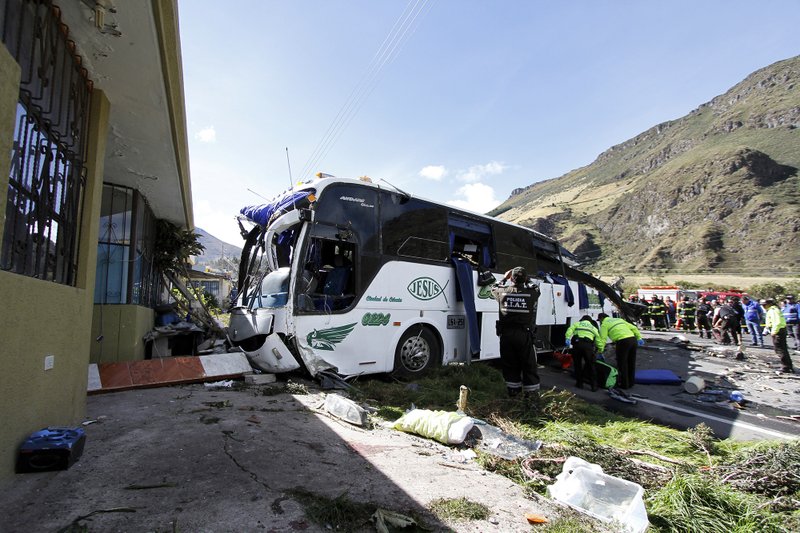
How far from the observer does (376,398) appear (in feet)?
17.7

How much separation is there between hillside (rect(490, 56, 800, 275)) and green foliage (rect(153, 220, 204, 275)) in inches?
1635

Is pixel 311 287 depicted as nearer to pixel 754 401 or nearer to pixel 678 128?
pixel 754 401

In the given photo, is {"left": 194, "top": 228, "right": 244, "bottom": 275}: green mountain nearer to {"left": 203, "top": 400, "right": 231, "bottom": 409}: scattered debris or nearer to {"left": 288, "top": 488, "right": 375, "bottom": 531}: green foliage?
{"left": 203, "top": 400, "right": 231, "bottom": 409}: scattered debris

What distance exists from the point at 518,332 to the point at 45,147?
544cm

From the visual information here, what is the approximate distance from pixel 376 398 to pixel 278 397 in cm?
120

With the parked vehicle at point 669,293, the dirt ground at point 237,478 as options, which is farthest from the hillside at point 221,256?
the parked vehicle at point 669,293

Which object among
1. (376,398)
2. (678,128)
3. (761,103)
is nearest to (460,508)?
(376,398)

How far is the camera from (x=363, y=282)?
6.32m

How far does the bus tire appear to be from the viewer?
6.73m

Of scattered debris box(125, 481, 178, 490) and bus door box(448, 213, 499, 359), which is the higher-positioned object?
bus door box(448, 213, 499, 359)

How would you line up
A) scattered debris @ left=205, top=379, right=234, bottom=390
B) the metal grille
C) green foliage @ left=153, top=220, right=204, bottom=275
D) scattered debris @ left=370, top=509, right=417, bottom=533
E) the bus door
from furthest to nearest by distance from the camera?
green foliage @ left=153, top=220, right=204, bottom=275
the bus door
scattered debris @ left=205, top=379, right=234, bottom=390
the metal grille
scattered debris @ left=370, top=509, right=417, bottom=533

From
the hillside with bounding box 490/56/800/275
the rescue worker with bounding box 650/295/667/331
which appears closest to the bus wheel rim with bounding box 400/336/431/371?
the rescue worker with bounding box 650/295/667/331

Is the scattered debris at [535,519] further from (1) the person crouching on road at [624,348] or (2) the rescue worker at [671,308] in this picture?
(2) the rescue worker at [671,308]

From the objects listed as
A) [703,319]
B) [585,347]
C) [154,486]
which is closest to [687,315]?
[703,319]
